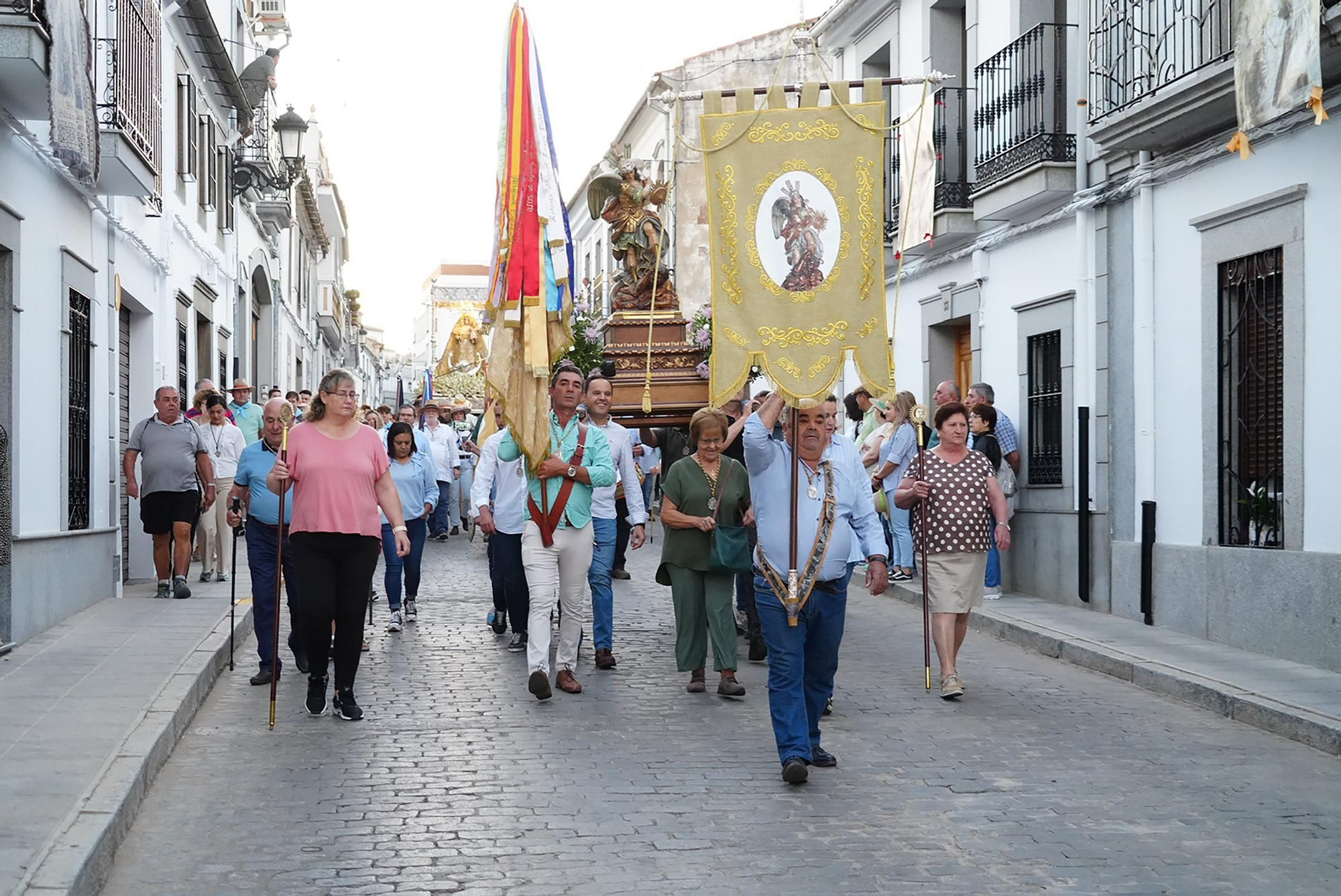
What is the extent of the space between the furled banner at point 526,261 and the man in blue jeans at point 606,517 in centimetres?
87

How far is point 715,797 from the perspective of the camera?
6.35 meters

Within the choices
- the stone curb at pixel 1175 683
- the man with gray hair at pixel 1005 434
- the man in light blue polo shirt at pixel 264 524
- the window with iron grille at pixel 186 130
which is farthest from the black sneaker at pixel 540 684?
the window with iron grille at pixel 186 130

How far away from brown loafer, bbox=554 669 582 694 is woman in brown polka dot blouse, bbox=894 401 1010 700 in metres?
2.11

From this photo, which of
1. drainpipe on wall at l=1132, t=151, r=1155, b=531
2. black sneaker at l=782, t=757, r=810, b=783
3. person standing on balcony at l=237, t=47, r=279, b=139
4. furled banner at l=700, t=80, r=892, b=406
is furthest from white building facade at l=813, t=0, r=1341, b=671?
person standing on balcony at l=237, t=47, r=279, b=139

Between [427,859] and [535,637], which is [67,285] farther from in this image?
[427,859]

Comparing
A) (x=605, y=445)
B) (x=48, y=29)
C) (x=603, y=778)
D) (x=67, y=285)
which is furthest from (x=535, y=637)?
(x=67, y=285)

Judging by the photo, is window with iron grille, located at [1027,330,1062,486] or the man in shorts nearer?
the man in shorts

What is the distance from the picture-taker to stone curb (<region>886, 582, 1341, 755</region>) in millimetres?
7715

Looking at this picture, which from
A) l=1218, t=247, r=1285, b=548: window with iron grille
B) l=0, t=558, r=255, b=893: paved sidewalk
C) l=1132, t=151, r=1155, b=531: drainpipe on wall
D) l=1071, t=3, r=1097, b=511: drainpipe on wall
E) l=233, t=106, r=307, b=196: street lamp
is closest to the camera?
l=0, t=558, r=255, b=893: paved sidewalk

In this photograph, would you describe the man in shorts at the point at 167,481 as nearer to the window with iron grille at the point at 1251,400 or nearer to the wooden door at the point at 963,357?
the window with iron grille at the point at 1251,400

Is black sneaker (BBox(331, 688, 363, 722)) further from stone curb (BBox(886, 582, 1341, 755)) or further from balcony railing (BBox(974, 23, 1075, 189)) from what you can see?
balcony railing (BBox(974, 23, 1075, 189))

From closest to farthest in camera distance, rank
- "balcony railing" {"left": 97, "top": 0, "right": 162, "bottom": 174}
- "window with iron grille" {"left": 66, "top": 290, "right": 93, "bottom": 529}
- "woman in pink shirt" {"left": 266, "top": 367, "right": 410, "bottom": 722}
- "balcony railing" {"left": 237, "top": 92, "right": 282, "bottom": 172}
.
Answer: "woman in pink shirt" {"left": 266, "top": 367, "right": 410, "bottom": 722} → "balcony railing" {"left": 97, "top": 0, "right": 162, "bottom": 174} → "window with iron grille" {"left": 66, "top": 290, "right": 93, "bottom": 529} → "balcony railing" {"left": 237, "top": 92, "right": 282, "bottom": 172}

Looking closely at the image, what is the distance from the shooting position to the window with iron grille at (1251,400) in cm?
1073

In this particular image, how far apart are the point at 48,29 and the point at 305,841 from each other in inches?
237
